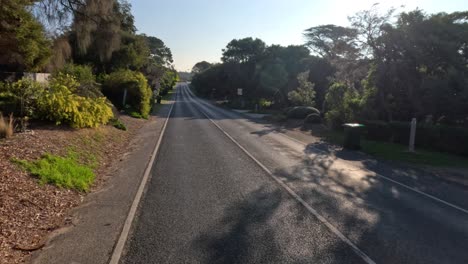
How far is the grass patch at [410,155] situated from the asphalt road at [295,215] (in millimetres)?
2138

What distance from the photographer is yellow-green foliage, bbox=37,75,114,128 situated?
47.4ft

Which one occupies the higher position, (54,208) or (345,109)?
(345,109)

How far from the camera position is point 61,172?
965 centimetres

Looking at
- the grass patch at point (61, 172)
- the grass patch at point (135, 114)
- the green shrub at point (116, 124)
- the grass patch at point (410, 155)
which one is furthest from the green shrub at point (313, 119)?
the grass patch at point (61, 172)

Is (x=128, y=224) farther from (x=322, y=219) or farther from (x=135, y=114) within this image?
(x=135, y=114)

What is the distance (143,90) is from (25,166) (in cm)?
2442

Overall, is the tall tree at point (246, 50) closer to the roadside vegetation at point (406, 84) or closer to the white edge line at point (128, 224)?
the roadside vegetation at point (406, 84)

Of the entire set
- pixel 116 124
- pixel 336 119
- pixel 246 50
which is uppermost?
pixel 246 50

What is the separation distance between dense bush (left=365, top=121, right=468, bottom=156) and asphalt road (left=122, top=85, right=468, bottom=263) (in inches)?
183

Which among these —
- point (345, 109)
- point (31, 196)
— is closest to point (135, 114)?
point (345, 109)

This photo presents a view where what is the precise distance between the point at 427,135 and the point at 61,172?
15291mm

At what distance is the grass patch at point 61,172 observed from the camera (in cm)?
889

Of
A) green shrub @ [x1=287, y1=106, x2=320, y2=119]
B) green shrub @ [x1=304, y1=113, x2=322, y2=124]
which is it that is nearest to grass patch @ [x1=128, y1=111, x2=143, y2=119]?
green shrub @ [x1=304, y1=113, x2=322, y2=124]

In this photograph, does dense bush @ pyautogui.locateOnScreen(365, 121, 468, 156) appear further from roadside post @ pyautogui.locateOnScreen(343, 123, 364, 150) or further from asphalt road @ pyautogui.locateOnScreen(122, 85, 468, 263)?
asphalt road @ pyautogui.locateOnScreen(122, 85, 468, 263)
